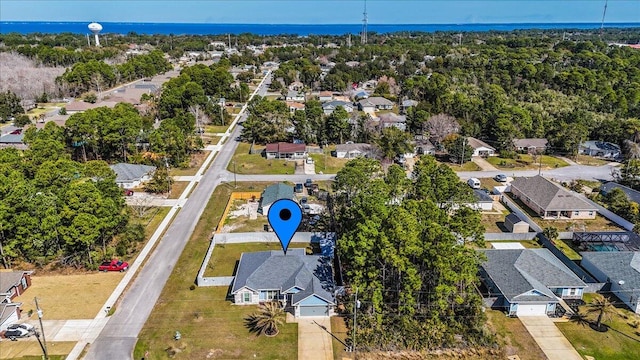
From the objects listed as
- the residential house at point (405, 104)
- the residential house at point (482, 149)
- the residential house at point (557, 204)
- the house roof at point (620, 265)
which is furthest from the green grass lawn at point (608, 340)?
the residential house at point (405, 104)

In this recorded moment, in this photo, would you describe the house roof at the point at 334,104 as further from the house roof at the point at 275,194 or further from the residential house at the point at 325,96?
the house roof at the point at 275,194

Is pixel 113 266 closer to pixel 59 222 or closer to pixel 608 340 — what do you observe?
pixel 59 222

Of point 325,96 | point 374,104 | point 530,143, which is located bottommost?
point 530,143

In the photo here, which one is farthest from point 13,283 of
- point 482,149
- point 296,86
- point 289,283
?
point 296,86

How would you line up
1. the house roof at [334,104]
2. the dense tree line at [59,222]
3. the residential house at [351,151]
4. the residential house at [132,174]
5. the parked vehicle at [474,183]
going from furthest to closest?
the house roof at [334,104], the residential house at [351,151], the parked vehicle at [474,183], the residential house at [132,174], the dense tree line at [59,222]

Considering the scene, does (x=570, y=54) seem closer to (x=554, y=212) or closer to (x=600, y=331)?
(x=554, y=212)

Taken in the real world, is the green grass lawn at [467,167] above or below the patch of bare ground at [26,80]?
below
